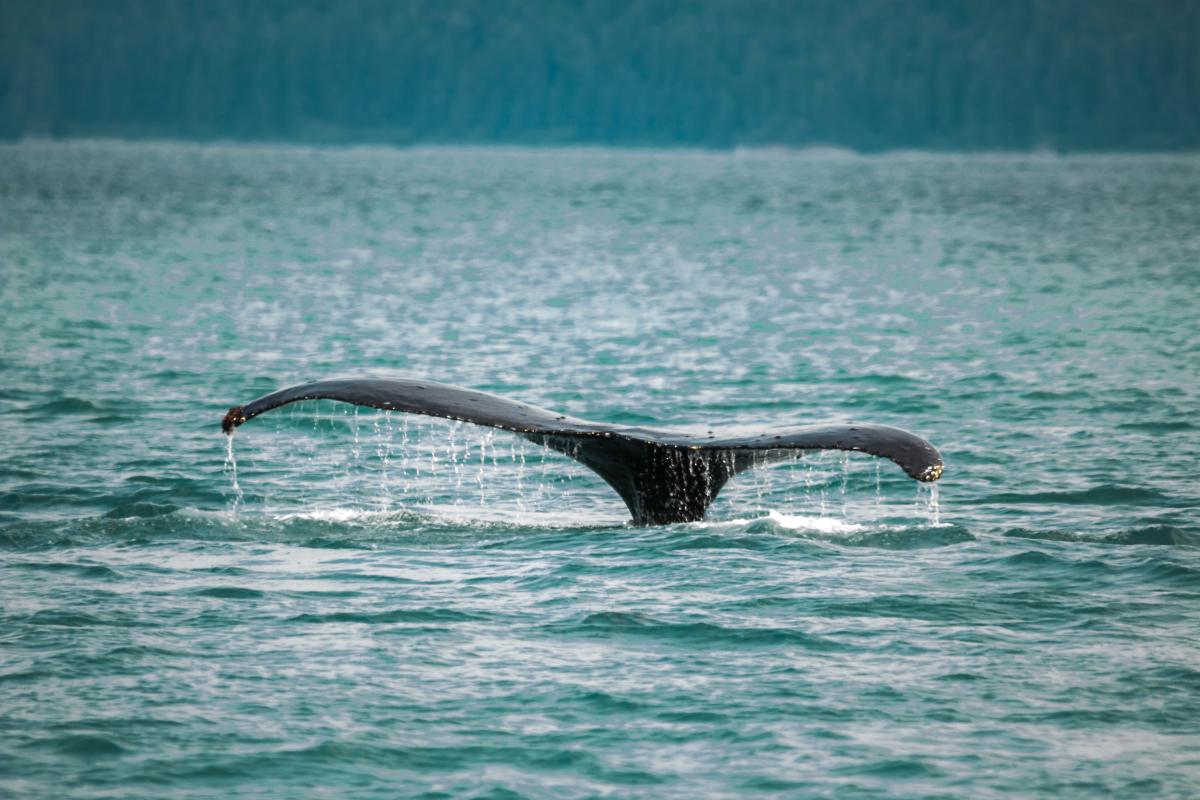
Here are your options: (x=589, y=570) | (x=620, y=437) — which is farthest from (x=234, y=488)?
(x=620, y=437)

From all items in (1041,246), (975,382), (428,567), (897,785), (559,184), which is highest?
(559,184)

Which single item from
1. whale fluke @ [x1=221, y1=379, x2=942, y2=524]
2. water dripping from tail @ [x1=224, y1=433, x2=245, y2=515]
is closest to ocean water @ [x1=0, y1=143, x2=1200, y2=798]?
water dripping from tail @ [x1=224, y1=433, x2=245, y2=515]

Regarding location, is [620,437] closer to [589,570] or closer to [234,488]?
[589,570]

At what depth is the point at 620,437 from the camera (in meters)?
11.8

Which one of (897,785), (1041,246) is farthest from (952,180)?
(897,785)

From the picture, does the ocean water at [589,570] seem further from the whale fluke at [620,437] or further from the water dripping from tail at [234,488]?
the whale fluke at [620,437]

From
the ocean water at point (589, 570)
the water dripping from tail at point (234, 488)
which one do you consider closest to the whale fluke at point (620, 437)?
the ocean water at point (589, 570)

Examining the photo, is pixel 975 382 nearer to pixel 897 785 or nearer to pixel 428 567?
pixel 428 567

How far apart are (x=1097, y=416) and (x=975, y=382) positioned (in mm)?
3777

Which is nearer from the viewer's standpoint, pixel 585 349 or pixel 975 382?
pixel 975 382

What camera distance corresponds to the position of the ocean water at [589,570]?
9.76 m

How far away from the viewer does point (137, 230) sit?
63344 mm

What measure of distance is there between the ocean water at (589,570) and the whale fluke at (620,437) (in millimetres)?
955

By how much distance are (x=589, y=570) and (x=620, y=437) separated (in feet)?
5.95
